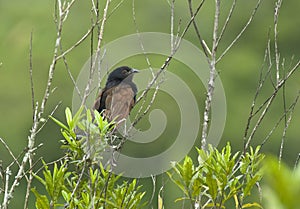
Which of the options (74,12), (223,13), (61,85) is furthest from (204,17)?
(61,85)

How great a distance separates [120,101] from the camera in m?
5.66

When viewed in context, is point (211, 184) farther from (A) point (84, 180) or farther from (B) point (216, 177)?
(A) point (84, 180)

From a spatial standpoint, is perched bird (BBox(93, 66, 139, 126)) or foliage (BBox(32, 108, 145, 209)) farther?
perched bird (BBox(93, 66, 139, 126))

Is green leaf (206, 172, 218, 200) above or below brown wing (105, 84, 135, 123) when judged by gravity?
below

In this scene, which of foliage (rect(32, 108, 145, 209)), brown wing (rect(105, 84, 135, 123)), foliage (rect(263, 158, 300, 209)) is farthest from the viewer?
brown wing (rect(105, 84, 135, 123))

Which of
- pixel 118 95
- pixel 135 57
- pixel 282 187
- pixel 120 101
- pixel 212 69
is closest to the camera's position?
pixel 282 187

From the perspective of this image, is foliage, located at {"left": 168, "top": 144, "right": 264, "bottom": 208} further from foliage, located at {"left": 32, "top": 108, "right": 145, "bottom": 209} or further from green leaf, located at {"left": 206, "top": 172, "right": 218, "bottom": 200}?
foliage, located at {"left": 32, "top": 108, "right": 145, "bottom": 209}

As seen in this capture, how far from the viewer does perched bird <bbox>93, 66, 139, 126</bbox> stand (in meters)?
5.45

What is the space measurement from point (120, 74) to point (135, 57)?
21.7 meters

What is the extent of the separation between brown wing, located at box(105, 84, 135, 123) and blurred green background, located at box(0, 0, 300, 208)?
64.3 ft

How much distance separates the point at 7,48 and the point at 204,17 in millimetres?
8705

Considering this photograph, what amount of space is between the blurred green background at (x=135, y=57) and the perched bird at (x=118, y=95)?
1897 centimetres

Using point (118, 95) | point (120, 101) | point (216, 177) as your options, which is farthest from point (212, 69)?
point (118, 95)

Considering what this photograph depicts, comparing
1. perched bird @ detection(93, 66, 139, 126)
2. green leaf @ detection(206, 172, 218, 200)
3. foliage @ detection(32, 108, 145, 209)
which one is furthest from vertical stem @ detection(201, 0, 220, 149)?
perched bird @ detection(93, 66, 139, 126)
